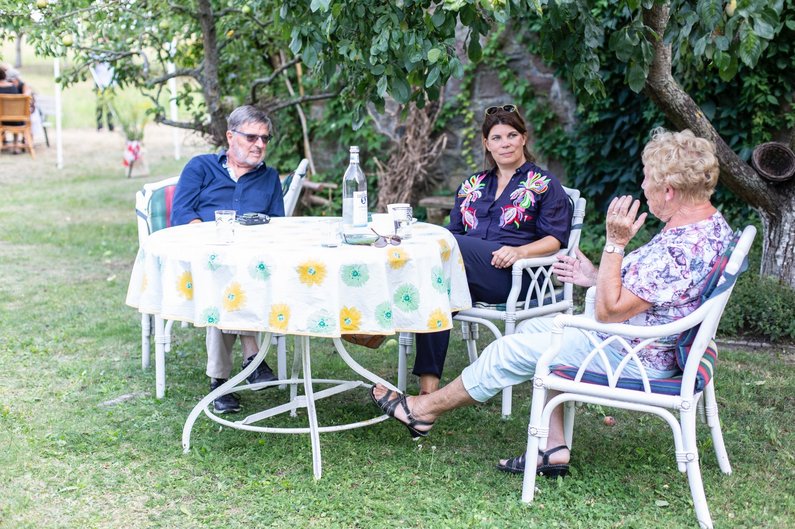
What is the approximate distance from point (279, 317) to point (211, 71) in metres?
3.39

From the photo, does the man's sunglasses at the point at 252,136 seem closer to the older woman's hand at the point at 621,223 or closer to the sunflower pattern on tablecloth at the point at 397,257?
the sunflower pattern on tablecloth at the point at 397,257

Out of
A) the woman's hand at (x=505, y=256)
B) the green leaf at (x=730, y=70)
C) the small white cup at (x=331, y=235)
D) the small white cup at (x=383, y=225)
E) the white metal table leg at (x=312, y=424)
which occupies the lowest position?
the white metal table leg at (x=312, y=424)

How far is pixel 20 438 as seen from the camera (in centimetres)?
334

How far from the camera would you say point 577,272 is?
3.05m

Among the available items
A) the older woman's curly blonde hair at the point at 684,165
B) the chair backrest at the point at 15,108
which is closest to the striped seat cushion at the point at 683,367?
A: the older woman's curly blonde hair at the point at 684,165

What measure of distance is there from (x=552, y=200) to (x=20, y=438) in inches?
92.0

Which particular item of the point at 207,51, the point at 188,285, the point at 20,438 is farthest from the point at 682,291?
the point at 207,51

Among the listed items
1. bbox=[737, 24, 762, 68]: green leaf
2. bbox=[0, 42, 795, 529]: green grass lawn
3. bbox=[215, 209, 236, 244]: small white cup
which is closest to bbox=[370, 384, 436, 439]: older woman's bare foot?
bbox=[0, 42, 795, 529]: green grass lawn

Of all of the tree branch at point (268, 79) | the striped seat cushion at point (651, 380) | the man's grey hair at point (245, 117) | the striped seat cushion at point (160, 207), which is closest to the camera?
the striped seat cushion at point (651, 380)

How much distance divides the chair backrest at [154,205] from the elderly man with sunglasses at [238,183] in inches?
10.3

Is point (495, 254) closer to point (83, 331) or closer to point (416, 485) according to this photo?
point (416, 485)

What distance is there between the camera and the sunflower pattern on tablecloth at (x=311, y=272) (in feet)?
9.23

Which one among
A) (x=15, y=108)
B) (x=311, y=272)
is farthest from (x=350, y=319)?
(x=15, y=108)

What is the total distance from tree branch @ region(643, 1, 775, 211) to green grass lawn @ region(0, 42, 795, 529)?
0.91 m
